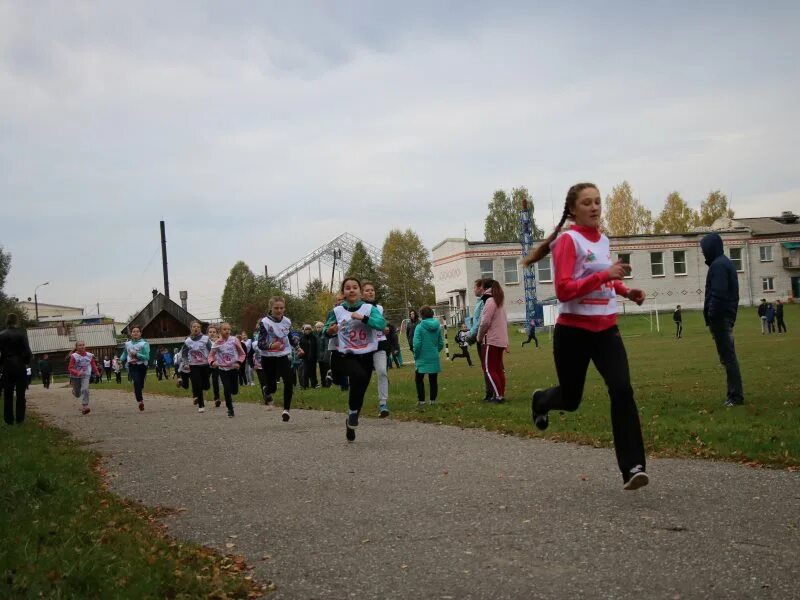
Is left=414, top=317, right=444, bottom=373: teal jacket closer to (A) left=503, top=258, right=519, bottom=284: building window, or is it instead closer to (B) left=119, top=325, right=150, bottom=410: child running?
(B) left=119, top=325, right=150, bottom=410: child running

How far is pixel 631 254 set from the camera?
7962cm

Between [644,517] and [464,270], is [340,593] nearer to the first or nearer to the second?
[644,517]

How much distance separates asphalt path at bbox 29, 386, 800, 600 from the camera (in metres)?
4.55

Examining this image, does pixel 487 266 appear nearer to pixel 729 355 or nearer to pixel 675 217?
pixel 675 217

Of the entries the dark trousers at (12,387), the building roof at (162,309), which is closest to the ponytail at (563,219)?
the dark trousers at (12,387)

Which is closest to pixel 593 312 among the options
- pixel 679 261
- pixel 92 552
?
pixel 92 552

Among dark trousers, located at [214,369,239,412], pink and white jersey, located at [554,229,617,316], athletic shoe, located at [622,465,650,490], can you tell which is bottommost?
athletic shoe, located at [622,465,650,490]

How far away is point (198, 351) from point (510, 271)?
60.7 metres

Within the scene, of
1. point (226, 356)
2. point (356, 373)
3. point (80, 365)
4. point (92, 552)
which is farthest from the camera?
point (80, 365)

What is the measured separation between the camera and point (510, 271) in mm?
78312

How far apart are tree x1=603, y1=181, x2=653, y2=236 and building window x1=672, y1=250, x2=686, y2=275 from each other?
2320 cm

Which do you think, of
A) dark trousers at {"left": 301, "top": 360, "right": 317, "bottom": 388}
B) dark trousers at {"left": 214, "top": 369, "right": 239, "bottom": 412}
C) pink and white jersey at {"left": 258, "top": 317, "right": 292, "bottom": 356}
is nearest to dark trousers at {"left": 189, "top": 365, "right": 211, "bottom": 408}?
dark trousers at {"left": 214, "top": 369, "right": 239, "bottom": 412}

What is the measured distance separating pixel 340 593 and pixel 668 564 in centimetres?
171

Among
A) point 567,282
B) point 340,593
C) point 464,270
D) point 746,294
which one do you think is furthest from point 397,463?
point 746,294
